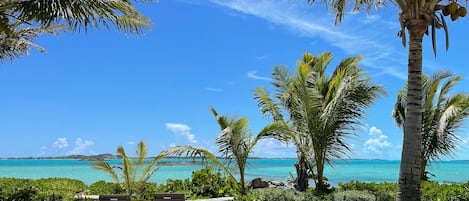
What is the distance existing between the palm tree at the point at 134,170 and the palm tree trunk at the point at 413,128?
678cm

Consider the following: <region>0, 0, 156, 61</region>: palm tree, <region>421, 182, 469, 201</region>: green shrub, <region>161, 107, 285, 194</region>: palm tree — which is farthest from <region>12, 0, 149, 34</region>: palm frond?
Answer: <region>421, 182, 469, 201</region>: green shrub

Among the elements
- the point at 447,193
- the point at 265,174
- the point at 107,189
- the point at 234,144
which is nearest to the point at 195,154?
the point at 234,144

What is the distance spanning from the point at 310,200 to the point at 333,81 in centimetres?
314

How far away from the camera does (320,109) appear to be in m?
10.3

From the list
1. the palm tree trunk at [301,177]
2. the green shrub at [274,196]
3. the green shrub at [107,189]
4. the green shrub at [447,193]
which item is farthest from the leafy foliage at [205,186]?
the green shrub at [447,193]

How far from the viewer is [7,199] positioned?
8.13m

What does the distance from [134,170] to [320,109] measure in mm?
4934

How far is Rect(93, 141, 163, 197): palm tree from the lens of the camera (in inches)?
465

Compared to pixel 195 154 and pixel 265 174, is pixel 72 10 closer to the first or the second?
pixel 195 154

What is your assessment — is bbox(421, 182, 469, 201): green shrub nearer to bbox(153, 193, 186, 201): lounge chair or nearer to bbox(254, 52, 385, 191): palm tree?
bbox(254, 52, 385, 191): palm tree

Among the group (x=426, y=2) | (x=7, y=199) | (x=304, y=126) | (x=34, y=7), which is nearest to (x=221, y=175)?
(x=304, y=126)

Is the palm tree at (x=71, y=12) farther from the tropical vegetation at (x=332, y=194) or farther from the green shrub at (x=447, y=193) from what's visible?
the green shrub at (x=447, y=193)

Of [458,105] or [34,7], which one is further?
[458,105]

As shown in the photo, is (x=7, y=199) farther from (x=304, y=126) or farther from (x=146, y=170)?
(x=304, y=126)
